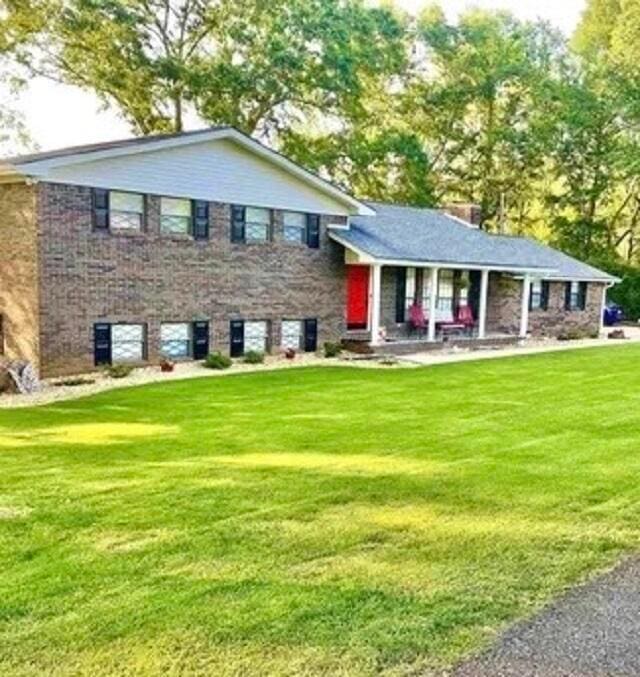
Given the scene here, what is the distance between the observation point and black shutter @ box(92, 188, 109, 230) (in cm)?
1515

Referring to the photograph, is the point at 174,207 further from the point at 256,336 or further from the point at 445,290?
the point at 445,290

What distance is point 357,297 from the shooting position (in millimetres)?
21562

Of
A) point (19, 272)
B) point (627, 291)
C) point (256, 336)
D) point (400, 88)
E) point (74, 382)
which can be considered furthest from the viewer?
point (400, 88)

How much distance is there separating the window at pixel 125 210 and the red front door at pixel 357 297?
6994 mm

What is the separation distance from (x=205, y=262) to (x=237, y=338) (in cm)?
212

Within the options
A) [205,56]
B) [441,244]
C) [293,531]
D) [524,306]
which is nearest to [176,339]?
[441,244]

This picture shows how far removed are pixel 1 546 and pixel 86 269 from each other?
10732 mm

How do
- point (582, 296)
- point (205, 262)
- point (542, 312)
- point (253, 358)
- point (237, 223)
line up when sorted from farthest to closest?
point (582, 296), point (542, 312), point (237, 223), point (253, 358), point (205, 262)

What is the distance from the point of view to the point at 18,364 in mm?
13305

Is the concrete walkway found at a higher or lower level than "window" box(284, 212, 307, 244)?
lower

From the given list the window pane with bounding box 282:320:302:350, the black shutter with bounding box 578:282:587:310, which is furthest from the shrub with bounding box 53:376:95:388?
the black shutter with bounding box 578:282:587:310

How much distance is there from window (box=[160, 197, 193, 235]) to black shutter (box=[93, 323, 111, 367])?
102 inches

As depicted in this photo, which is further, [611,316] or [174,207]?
[611,316]

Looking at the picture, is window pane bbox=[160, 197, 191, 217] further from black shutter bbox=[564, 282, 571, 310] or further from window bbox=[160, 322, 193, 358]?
black shutter bbox=[564, 282, 571, 310]
